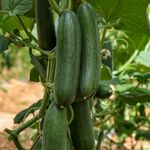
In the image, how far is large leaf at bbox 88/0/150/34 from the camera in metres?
2.38

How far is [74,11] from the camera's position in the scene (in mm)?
2141

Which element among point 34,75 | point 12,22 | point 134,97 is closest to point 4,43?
point 12,22

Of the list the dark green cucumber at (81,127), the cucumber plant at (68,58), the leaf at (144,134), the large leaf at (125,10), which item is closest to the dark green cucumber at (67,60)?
the cucumber plant at (68,58)

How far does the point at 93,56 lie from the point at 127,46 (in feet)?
4.08

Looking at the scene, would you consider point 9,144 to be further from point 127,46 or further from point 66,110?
point 66,110

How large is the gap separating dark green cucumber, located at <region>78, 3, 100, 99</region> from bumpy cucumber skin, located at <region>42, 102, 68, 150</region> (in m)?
0.14

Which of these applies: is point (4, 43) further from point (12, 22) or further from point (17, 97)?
point (17, 97)

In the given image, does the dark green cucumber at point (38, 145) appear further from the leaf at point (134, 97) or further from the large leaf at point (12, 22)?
the leaf at point (134, 97)

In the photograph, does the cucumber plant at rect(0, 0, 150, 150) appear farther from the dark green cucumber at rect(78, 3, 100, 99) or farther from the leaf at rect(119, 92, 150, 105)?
→ the leaf at rect(119, 92, 150, 105)

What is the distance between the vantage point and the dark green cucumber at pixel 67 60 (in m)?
1.88

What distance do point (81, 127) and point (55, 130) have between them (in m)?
0.20

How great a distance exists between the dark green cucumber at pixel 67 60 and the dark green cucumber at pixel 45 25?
26cm

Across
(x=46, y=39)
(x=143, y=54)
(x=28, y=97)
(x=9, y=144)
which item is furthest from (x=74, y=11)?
(x=28, y=97)

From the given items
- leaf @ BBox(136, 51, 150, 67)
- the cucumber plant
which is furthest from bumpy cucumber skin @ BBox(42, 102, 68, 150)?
leaf @ BBox(136, 51, 150, 67)
